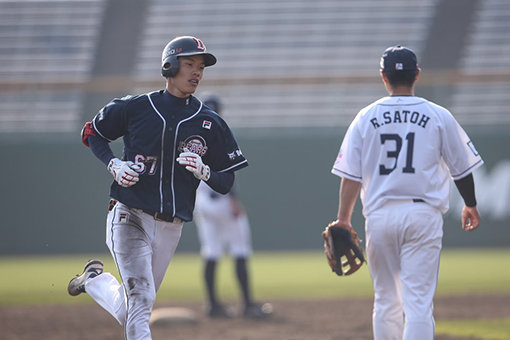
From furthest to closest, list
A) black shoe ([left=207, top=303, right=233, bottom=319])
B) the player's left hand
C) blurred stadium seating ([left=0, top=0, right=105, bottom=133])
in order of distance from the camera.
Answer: blurred stadium seating ([left=0, top=0, right=105, bottom=133])
black shoe ([left=207, top=303, right=233, bottom=319])
the player's left hand

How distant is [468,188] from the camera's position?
16.2 feet

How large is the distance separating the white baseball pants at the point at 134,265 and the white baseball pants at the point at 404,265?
122cm

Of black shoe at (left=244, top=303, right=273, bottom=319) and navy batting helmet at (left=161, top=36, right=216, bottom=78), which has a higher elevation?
navy batting helmet at (left=161, top=36, right=216, bottom=78)

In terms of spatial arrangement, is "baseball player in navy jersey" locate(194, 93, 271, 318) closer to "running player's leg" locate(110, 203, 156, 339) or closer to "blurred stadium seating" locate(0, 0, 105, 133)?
"running player's leg" locate(110, 203, 156, 339)

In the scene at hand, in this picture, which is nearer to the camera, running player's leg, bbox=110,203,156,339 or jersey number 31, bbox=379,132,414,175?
running player's leg, bbox=110,203,156,339

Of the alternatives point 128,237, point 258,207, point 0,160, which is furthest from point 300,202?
point 128,237

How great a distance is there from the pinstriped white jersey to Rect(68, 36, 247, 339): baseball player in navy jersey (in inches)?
31.7

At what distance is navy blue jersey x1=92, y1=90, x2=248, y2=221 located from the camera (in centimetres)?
474

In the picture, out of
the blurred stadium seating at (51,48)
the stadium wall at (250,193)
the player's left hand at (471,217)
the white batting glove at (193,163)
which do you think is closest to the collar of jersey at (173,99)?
the white batting glove at (193,163)

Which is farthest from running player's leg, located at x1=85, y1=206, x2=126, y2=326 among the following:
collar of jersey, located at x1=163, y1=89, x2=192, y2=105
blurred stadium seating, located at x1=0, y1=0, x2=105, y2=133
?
blurred stadium seating, located at x1=0, y1=0, x2=105, y2=133

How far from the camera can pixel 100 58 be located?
63.3ft

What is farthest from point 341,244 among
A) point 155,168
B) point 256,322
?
point 256,322

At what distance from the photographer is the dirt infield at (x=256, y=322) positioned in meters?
7.27

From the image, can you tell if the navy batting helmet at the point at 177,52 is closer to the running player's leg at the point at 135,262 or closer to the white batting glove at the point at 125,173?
the white batting glove at the point at 125,173
